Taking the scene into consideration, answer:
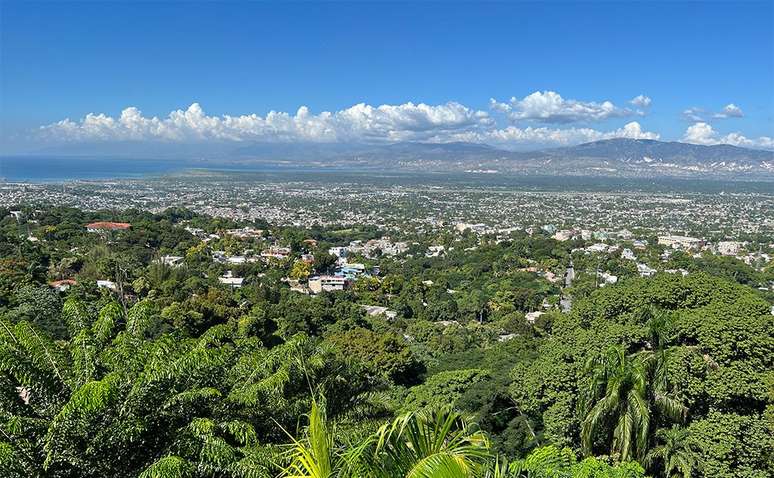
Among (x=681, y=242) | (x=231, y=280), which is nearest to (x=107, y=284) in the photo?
(x=231, y=280)

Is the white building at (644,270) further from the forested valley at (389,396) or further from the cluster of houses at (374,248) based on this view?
the forested valley at (389,396)

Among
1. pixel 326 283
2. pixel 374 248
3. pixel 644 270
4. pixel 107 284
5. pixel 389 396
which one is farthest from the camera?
pixel 374 248

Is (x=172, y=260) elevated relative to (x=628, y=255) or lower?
elevated

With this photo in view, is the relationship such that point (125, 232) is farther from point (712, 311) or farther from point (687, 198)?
point (687, 198)

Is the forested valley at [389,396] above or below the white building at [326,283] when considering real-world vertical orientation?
above

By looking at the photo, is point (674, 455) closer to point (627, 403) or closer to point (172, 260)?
point (627, 403)

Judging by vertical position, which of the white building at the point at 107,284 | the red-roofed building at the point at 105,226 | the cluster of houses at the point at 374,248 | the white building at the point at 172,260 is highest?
the red-roofed building at the point at 105,226

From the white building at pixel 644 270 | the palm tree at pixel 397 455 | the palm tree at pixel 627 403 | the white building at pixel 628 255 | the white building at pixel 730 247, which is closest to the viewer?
the palm tree at pixel 397 455

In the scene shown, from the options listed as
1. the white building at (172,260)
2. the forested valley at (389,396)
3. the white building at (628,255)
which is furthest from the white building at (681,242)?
the white building at (172,260)
